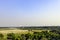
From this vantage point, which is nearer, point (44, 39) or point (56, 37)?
point (44, 39)

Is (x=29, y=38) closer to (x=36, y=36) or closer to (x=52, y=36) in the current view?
(x=36, y=36)

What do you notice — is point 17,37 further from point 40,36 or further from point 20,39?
point 40,36

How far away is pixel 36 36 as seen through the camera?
1221 inches

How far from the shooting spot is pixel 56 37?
32062mm

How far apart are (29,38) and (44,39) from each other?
2771 millimetres

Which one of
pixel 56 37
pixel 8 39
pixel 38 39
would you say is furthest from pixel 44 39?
pixel 8 39

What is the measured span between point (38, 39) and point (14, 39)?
5.05 m

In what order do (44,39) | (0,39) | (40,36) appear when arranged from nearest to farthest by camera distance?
(0,39), (44,39), (40,36)

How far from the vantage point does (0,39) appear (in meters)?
25.8

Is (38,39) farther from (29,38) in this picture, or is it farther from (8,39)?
(8,39)

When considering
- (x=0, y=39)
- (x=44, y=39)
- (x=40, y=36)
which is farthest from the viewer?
(x=40, y=36)

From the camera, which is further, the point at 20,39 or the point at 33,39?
the point at 33,39

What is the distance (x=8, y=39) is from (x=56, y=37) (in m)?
8.74

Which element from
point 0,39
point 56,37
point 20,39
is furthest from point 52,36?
point 0,39
